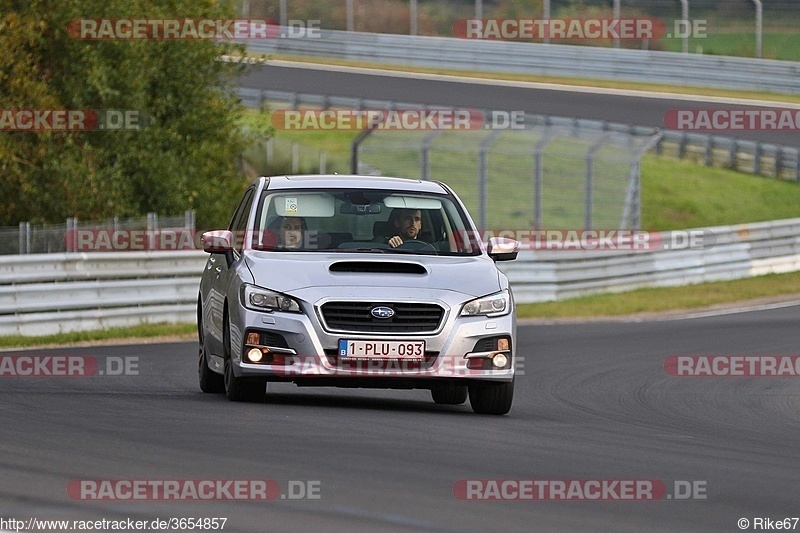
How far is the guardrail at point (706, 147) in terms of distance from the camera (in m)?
37.4

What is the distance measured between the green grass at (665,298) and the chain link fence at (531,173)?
1995mm

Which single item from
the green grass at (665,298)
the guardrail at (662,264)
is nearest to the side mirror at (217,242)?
the green grass at (665,298)

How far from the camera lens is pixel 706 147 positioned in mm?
38531

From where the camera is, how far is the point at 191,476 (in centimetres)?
727

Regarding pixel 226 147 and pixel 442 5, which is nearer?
pixel 226 147

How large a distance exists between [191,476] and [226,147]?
64.6ft

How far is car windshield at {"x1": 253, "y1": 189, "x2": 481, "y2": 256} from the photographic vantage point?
36.2ft

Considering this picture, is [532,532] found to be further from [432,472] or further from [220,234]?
[220,234]

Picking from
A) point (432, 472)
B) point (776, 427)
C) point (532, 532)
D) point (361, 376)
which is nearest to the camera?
point (532, 532)

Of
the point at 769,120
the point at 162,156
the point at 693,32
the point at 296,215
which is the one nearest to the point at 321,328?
the point at 296,215
